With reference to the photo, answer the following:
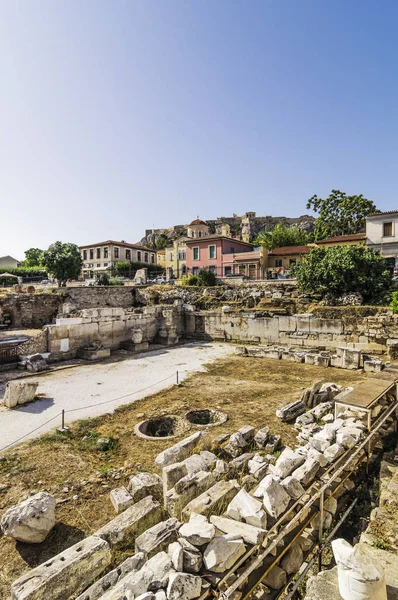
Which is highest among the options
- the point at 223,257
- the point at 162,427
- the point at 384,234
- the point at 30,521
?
the point at 384,234

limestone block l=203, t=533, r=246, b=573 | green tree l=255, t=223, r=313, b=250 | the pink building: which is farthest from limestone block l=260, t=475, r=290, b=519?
green tree l=255, t=223, r=313, b=250

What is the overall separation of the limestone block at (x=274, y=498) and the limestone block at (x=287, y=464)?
480mm

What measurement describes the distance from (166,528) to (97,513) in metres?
1.43

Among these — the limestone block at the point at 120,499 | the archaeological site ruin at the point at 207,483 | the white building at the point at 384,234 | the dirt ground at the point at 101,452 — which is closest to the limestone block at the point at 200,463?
the archaeological site ruin at the point at 207,483

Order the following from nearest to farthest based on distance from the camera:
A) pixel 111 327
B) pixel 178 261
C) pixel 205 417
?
1. pixel 205 417
2. pixel 111 327
3. pixel 178 261

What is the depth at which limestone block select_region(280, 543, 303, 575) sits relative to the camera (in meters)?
3.61

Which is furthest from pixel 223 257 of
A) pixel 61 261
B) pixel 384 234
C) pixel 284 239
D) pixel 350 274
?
pixel 350 274

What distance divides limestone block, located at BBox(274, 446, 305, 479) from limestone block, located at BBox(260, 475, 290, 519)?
48 cm

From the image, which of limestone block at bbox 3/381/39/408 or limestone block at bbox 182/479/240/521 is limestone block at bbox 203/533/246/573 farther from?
limestone block at bbox 3/381/39/408

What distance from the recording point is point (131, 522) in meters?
3.89

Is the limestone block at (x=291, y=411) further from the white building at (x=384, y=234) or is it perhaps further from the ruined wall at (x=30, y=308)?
the white building at (x=384, y=234)

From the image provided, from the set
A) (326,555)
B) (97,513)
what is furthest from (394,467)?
(97,513)

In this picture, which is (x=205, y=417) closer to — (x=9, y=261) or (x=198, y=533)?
(x=198, y=533)

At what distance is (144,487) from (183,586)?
7.20 feet
